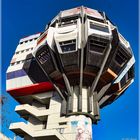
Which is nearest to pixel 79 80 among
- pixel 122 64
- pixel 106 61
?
pixel 106 61

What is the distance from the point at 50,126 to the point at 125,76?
71.5ft

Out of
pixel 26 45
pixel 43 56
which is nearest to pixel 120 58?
pixel 43 56

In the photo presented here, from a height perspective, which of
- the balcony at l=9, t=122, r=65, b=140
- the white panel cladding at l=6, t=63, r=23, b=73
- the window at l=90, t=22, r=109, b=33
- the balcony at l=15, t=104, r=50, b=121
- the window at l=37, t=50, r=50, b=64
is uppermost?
the window at l=90, t=22, r=109, b=33

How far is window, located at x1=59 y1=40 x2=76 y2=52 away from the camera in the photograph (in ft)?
161

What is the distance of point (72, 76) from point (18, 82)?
15.5m

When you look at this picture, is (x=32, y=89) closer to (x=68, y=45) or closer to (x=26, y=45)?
(x=68, y=45)

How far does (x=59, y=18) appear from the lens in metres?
56.1

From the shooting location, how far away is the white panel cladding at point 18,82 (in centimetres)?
5825

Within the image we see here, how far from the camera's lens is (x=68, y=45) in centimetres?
4931

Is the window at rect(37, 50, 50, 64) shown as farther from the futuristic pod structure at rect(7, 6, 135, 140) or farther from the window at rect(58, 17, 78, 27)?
the window at rect(58, 17, 78, 27)

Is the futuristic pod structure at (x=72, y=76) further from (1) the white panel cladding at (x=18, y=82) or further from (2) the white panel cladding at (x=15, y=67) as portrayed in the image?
(2) the white panel cladding at (x=15, y=67)

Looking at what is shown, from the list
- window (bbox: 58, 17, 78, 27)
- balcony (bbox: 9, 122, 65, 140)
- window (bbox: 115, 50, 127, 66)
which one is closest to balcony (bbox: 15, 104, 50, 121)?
balcony (bbox: 9, 122, 65, 140)

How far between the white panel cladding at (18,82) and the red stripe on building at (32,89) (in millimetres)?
951

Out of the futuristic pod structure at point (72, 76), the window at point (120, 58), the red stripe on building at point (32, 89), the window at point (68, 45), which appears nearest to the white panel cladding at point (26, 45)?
the futuristic pod structure at point (72, 76)
